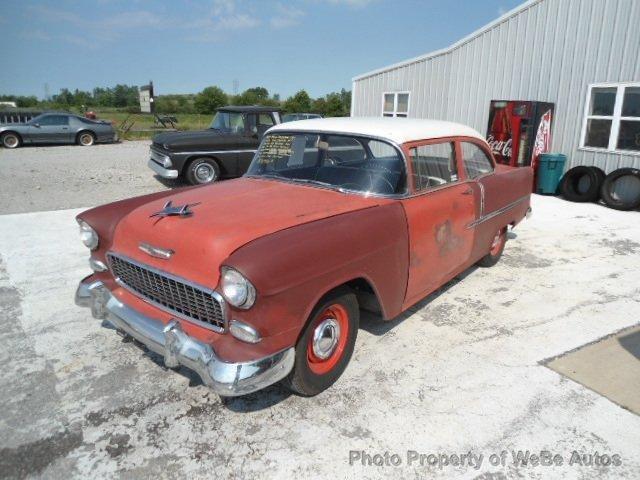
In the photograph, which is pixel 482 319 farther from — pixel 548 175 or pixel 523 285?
pixel 548 175

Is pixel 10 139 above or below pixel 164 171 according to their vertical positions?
above

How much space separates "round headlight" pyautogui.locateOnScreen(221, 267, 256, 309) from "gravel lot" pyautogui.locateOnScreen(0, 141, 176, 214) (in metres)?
6.87

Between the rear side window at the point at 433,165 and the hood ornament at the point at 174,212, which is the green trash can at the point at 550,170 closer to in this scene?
the rear side window at the point at 433,165

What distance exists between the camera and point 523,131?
31.1ft

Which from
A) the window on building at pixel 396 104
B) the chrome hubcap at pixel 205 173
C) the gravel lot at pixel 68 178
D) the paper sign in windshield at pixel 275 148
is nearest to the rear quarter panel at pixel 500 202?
Answer: the paper sign in windshield at pixel 275 148

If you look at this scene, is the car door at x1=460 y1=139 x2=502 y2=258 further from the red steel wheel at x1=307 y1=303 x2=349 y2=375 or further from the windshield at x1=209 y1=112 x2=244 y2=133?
the windshield at x1=209 y1=112 x2=244 y2=133

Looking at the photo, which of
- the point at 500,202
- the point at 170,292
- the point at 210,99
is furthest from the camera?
the point at 210,99

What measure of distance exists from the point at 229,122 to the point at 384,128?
715 centimetres

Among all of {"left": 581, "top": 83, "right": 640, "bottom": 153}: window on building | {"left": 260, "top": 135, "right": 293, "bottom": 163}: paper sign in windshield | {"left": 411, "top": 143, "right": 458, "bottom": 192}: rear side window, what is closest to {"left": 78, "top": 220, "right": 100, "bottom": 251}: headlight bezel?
{"left": 260, "top": 135, "right": 293, "bottom": 163}: paper sign in windshield

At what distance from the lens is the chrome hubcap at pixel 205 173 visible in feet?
31.6

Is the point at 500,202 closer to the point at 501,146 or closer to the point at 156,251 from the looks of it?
the point at 156,251

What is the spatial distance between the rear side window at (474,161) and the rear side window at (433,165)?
0.74ft

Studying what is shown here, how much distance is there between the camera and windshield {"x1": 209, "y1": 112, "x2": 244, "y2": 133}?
9.90 m

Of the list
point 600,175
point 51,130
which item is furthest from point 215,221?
point 51,130
